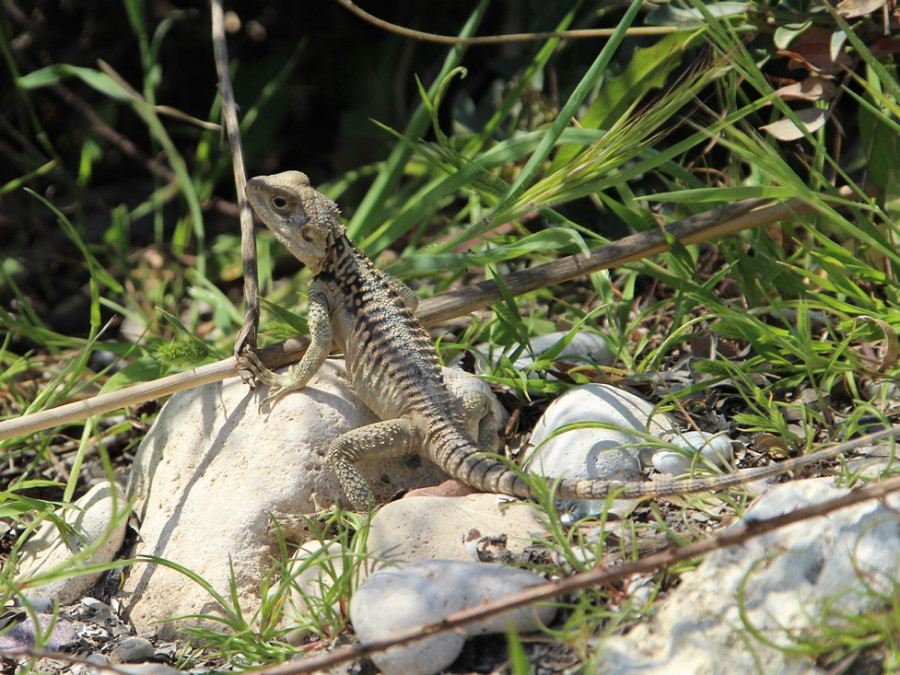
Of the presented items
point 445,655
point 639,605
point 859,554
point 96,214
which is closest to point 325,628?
point 445,655

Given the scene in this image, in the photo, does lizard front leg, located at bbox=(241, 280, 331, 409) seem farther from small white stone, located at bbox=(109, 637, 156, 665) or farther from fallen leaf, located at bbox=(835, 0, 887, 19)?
fallen leaf, located at bbox=(835, 0, 887, 19)

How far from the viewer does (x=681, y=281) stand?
345 cm

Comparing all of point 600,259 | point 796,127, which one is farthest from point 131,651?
point 796,127

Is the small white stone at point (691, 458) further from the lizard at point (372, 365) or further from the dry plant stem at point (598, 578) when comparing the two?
the dry plant stem at point (598, 578)

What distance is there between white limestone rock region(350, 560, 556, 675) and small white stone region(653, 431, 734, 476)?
781mm

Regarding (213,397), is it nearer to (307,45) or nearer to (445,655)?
(445,655)

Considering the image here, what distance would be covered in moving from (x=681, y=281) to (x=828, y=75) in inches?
42.1

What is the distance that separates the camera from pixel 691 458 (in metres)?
2.87

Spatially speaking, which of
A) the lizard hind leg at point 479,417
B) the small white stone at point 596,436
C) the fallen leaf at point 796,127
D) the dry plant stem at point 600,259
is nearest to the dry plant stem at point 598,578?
the small white stone at point 596,436

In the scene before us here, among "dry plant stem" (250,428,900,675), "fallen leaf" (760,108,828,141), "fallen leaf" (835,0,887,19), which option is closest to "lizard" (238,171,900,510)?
"dry plant stem" (250,428,900,675)

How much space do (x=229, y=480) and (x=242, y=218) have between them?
3.87 ft

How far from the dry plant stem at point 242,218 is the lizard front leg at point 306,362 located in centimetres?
5

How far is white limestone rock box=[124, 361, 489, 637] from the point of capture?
3016 millimetres

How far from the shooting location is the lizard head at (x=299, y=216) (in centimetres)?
363
